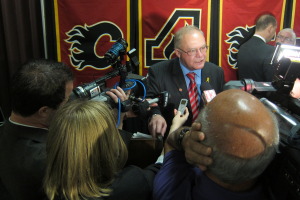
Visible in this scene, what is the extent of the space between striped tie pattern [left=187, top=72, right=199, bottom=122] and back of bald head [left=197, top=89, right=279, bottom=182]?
1.18 metres

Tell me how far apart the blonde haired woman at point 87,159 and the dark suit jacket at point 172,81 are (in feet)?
3.31

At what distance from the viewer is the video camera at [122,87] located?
4.23ft

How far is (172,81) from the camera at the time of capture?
1.98 m

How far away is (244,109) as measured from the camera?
688 mm

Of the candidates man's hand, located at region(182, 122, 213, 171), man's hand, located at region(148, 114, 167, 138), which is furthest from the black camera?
man's hand, located at region(182, 122, 213, 171)

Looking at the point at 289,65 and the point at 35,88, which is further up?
the point at 289,65

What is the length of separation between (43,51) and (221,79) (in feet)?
6.61

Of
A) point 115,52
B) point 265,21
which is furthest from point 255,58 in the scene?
point 115,52

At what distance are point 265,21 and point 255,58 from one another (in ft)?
1.35

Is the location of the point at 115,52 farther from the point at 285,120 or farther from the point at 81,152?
the point at 285,120

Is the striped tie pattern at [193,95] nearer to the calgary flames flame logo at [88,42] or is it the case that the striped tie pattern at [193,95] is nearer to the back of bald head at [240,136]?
the back of bald head at [240,136]

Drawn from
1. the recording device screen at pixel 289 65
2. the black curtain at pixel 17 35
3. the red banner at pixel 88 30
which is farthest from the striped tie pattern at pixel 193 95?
the black curtain at pixel 17 35

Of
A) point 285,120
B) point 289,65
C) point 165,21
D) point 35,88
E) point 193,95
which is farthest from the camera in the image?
point 165,21

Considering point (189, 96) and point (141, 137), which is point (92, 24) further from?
point (141, 137)
